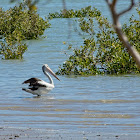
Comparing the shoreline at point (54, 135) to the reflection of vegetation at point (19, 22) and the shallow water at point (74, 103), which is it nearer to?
the shallow water at point (74, 103)

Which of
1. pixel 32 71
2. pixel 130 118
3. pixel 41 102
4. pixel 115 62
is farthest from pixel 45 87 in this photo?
pixel 32 71

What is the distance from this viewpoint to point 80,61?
60.8ft

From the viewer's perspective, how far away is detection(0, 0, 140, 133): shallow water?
9.74 m

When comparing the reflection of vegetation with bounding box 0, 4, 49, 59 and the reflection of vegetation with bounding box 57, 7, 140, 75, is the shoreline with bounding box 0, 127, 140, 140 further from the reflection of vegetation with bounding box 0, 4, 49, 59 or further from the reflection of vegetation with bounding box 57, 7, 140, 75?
the reflection of vegetation with bounding box 0, 4, 49, 59

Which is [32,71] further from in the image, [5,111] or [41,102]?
[5,111]

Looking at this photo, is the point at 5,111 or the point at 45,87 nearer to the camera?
the point at 5,111

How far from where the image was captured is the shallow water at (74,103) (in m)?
9.74

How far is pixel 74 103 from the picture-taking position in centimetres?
1313

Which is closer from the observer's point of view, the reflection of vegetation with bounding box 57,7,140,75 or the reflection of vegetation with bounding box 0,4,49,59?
the reflection of vegetation with bounding box 57,7,140,75

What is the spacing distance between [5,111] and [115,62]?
25.4 feet

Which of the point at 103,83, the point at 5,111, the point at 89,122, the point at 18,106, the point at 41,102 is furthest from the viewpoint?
the point at 103,83


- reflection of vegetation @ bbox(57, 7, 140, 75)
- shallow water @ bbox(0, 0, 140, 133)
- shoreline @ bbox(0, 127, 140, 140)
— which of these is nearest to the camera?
shoreline @ bbox(0, 127, 140, 140)

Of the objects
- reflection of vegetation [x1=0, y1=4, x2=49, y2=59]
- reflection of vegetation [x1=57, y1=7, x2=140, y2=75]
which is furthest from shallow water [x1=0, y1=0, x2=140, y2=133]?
reflection of vegetation [x1=0, y1=4, x2=49, y2=59]

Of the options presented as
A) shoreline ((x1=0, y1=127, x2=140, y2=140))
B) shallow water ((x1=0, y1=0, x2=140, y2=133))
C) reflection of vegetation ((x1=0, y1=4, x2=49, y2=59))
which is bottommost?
shallow water ((x1=0, y1=0, x2=140, y2=133))
